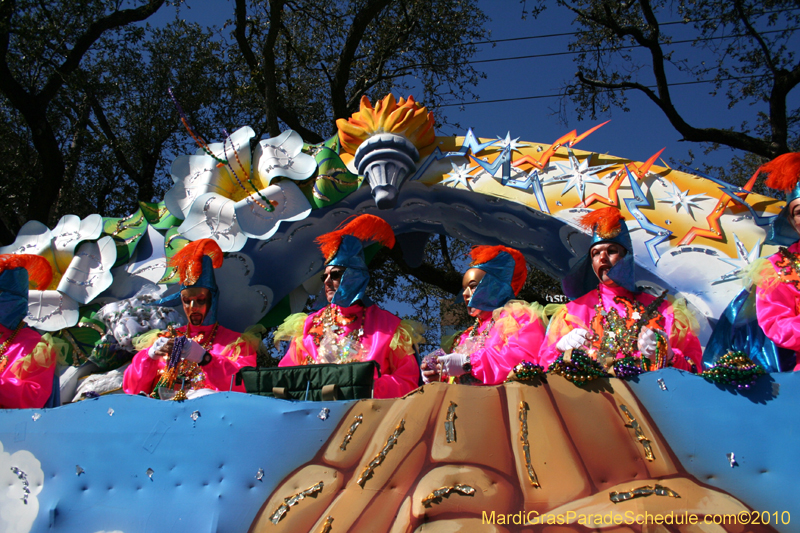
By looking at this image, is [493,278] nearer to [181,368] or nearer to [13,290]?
[181,368]

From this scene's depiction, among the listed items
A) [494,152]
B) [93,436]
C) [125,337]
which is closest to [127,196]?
[125,337]

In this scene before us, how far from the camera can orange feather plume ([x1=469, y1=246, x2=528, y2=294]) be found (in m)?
3.90

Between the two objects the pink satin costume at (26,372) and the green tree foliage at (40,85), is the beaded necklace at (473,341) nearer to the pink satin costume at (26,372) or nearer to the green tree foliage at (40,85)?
the pink satin costume at (26,372)

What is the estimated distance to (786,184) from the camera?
318cm

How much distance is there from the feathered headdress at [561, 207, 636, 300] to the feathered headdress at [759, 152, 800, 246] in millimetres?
706

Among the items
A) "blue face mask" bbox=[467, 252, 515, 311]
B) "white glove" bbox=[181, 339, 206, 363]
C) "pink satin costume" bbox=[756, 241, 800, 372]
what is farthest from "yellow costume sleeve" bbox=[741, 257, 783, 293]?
"white glove" bbox=[181, 339, 206, 363]

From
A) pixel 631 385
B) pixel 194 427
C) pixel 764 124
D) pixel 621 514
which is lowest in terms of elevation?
pixel 621 514

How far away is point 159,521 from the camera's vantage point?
8.57ft

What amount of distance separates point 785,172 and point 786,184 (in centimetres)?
6

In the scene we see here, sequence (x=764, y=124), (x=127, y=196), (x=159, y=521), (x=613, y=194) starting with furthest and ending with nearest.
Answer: (x=127, y=196) → (x=764, y=124) → (x=613, y=194) → (x=159, y=521)

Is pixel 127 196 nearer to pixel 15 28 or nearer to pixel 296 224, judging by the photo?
pixel 15 28

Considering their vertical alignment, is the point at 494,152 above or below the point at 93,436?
above

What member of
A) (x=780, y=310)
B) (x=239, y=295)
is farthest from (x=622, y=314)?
(x=239, y=295)

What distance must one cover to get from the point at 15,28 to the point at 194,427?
6.28m
